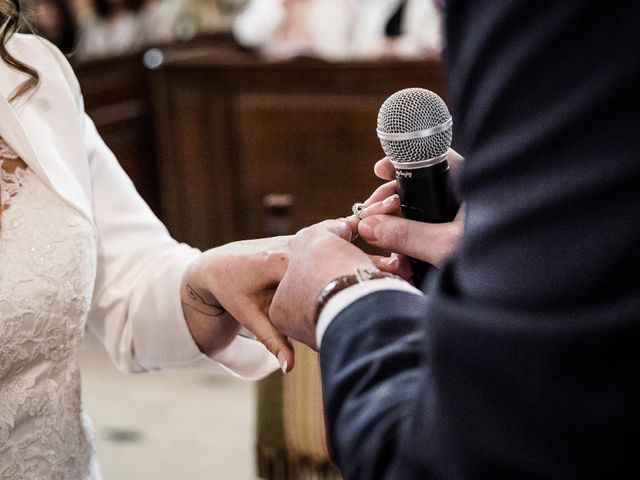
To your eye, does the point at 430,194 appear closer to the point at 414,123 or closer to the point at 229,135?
the point at 414,123

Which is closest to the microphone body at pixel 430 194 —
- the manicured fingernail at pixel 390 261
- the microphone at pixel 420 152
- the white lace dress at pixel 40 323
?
the microphone at pixel 420 152

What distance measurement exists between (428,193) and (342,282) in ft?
0.79

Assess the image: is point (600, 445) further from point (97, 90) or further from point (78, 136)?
point (97, 90)

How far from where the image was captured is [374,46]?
655 centimetres

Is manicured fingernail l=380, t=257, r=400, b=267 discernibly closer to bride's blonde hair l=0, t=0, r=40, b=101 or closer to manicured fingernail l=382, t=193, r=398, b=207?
manicured fingernail l=382, t=193, r=398, b=207

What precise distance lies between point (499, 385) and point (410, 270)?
20.5 inches

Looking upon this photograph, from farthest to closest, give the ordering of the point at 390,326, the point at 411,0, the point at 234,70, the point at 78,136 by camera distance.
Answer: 1. the point at 411,0
2. the point at 234,70
3. the point at 78,136
4. the point at 390,326

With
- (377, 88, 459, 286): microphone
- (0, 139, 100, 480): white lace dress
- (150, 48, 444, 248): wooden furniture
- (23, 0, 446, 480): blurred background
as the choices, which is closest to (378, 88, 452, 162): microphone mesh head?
(377, 88, 459, 286): microphone

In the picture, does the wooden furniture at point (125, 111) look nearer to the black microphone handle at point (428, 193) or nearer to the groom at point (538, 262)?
the black microphone handle at point (428, 193)

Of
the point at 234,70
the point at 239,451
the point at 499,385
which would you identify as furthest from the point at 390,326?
the point at 234,70

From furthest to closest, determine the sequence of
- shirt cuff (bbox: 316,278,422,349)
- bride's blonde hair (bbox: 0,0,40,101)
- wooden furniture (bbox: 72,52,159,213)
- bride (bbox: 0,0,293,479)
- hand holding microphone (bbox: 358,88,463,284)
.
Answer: wooden furniture (bbox: 72,52,159,213) → bride's blonde hair (bbox: 0,0,40,101) → bride (bbox: 0,0,293,479) → hand holding microphone (bbox: 358,88,463,284) → shirt cuff (bbox: 316,278,422,349)

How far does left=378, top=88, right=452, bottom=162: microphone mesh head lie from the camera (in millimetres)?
1122

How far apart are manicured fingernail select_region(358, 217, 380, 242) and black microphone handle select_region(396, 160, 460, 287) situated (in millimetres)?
51

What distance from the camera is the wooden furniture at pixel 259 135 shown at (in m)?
5.43
